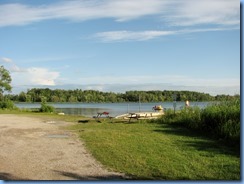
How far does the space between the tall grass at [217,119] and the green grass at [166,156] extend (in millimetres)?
602

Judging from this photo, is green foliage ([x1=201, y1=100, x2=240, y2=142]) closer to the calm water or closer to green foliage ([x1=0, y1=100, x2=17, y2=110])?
the calm water

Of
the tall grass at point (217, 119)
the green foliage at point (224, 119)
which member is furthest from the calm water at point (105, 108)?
the green foliage at point (224, 119)

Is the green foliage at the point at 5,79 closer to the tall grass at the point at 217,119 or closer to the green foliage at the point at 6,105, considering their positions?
the green foliage at the point at 6,105

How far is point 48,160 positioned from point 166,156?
8.50 feet

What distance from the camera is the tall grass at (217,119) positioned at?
422 inches

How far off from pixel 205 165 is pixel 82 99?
42.7 metres

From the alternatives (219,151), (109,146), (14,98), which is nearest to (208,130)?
(219,151)

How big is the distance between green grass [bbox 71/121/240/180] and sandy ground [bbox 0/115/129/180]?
1.17 ft

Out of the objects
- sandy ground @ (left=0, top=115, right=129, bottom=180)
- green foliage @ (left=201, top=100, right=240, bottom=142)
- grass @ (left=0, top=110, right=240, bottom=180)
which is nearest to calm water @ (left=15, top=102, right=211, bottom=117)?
green foliage @ (left=201, top=100, right=240, bottom=142)

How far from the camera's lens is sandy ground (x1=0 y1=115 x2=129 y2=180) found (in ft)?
21.1

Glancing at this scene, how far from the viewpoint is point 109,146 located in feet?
30.8

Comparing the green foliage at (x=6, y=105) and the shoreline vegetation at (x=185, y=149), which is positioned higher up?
the green foliage at (x=6, y=105)

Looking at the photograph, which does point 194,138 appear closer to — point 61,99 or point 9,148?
point 9,148

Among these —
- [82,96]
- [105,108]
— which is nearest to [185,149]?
[105,108]
